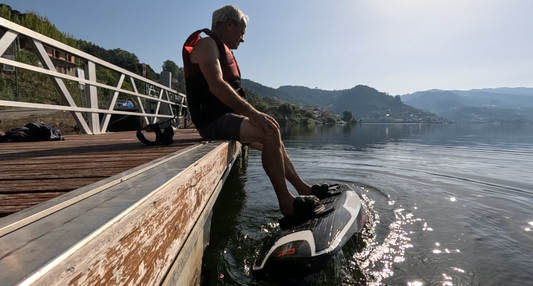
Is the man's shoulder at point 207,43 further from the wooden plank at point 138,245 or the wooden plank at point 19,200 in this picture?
the wooden plank at point 19,200

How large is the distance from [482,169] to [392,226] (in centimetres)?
724

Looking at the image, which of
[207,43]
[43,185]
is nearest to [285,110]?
[207,43]

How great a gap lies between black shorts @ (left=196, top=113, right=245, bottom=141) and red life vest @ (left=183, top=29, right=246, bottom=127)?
0.08 metres

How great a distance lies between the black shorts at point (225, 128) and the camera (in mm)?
3285

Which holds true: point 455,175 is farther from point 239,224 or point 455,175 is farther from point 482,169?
point 239,224

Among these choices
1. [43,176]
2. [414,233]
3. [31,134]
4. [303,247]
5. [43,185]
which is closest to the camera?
[43,185]

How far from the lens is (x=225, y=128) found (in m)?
3.37

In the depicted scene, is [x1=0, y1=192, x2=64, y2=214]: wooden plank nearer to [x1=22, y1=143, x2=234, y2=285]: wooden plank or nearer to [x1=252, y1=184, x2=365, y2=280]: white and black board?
[x1=22, y1=143, x2=234, y2=285]: wooden plank

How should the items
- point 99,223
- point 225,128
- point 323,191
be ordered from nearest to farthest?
point 99,223
point 225,128
point 323,191

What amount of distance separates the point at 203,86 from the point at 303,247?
226 cm

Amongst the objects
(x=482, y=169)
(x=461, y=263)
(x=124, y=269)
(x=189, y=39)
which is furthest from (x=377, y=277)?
(x=482, y=169)

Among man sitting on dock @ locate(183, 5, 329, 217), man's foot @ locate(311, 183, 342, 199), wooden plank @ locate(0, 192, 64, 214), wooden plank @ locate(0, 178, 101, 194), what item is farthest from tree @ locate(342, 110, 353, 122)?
wooden plank @ locate(0, 192, 64, 214)

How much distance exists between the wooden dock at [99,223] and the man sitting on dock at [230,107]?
1027mm

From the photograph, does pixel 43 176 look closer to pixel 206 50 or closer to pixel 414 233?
pixel 206 50
